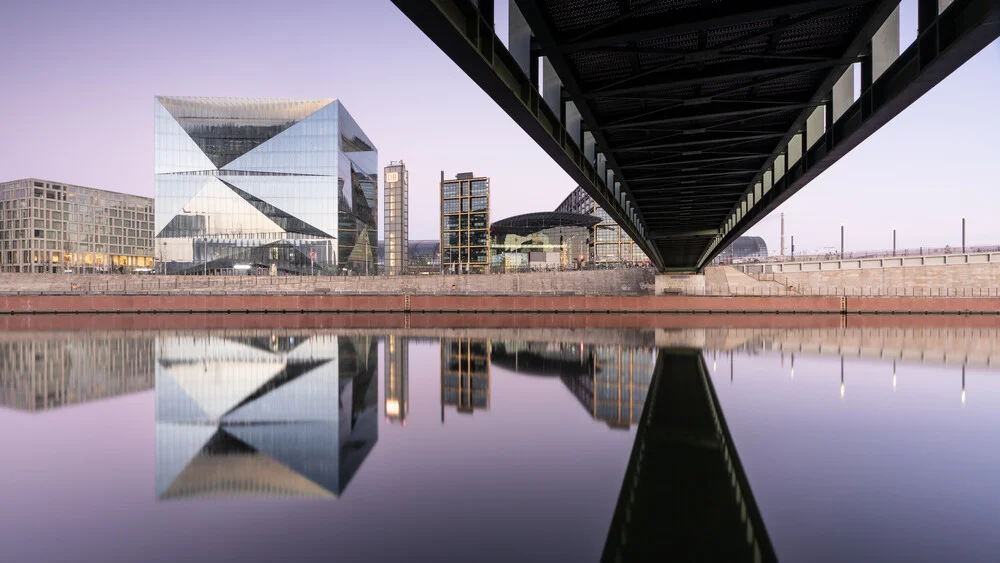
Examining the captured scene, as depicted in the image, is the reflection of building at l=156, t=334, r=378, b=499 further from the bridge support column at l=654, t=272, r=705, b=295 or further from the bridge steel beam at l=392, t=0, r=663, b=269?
the bridge support column at l=654, t=272, r=705, b=295

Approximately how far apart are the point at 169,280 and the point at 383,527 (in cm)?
7109

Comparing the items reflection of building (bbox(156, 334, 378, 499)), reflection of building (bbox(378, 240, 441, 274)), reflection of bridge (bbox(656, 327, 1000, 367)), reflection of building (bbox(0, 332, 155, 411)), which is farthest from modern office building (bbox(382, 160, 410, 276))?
reflection of building (bbox(156, 334, 378, 499))

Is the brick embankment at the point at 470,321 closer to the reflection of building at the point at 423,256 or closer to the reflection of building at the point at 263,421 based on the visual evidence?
the reflection of building at the point at 263,421

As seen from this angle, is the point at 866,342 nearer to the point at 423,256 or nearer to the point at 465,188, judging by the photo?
the point at 465,188

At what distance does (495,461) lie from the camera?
11.2 metres

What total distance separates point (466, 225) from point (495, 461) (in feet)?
343

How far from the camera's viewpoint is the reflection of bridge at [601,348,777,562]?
7.20 meters

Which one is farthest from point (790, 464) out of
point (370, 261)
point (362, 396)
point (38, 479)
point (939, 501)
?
point (370, 261)

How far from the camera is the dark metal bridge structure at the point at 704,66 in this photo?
862 centimetres

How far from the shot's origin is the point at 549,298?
53781mm

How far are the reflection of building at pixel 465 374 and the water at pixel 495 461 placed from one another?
197 mm

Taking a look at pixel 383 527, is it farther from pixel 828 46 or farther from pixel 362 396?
pixel 828 46

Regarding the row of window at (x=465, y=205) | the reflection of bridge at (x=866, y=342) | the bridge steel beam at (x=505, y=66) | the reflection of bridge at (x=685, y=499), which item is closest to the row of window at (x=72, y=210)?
the row of window at (x=465, y=205)

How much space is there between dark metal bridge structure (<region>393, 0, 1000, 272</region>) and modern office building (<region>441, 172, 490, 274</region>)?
94.3m
